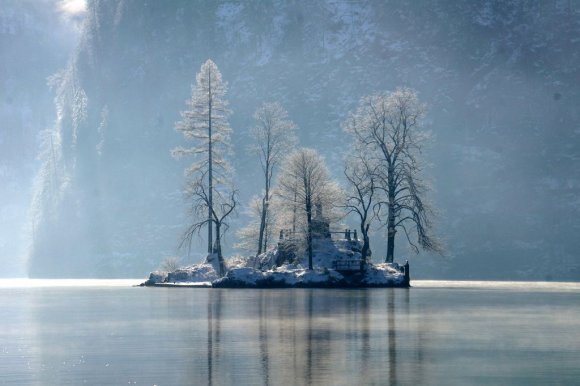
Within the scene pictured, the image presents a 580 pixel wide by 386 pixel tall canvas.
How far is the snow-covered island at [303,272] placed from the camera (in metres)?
75.2

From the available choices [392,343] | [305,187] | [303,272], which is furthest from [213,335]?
[305,187]

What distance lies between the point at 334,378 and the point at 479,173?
12627 cm

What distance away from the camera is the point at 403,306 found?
48.0 metres

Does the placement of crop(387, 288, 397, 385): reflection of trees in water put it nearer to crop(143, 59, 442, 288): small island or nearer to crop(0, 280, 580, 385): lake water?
crop(0, 280, 580, 385): lake water

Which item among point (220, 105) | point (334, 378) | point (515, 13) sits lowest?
point (334, 378)

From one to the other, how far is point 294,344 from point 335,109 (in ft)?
426

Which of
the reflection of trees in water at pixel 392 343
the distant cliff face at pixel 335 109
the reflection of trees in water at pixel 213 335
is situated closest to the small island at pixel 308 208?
the reflection of trees in water at pixel 213 335

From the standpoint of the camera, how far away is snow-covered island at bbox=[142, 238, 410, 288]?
247 feet

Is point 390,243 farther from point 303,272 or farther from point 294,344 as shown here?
point 294,344

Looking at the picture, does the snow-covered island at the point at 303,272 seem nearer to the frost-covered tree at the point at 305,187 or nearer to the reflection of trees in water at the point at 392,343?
the frost-covered tree at the point at 305,187

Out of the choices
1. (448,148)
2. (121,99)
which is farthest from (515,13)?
(121,99)

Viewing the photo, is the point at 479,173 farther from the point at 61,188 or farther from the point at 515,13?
the point at 61,188

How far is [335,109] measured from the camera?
522ft

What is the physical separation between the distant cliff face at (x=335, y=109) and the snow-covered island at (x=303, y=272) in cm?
5621
